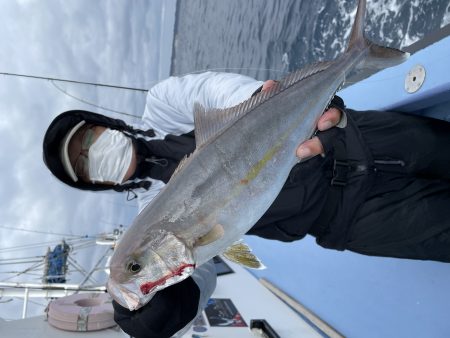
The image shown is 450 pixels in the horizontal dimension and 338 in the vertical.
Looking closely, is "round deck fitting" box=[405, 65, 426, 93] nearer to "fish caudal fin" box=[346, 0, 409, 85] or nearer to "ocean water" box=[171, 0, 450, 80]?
"fish caudal fin" box=[346, 0, 409, 85]

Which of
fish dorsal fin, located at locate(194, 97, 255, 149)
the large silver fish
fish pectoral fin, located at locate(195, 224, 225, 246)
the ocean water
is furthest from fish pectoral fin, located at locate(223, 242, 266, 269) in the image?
the ocean water

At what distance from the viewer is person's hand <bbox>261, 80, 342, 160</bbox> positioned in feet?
6.60

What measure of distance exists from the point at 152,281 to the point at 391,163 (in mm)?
1748

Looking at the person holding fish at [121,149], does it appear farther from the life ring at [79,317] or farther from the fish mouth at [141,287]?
the life ring at [79,317]

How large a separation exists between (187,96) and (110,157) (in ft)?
2.48

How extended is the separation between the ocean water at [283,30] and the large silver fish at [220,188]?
11.2 ft

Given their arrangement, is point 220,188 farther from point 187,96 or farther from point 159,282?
point 187,96

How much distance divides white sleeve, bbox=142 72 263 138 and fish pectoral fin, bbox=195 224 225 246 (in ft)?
3.68

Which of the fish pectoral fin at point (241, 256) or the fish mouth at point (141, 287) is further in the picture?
the fish pectoral fin at point (241, 256)

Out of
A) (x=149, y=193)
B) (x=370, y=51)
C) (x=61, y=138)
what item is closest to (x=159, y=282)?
(x=149, y=193)

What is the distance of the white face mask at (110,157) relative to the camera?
9.32 feet

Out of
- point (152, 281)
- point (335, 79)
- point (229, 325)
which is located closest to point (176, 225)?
point (152, 281)

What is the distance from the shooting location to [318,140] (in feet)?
6.91

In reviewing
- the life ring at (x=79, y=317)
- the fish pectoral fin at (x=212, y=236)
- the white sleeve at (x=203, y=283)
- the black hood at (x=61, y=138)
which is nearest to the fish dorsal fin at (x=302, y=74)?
the fish pectoral fin at (x=212, y=236)
